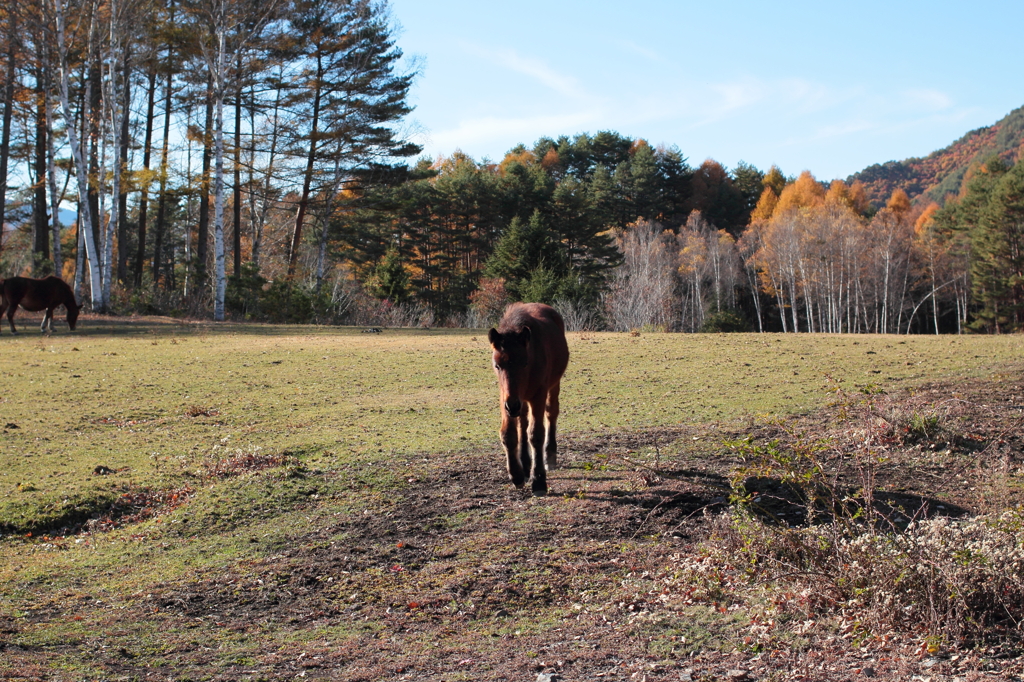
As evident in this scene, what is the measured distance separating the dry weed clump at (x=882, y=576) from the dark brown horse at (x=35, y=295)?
23.4 meters

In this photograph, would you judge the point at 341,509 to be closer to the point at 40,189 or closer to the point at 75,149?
the point at 75,149

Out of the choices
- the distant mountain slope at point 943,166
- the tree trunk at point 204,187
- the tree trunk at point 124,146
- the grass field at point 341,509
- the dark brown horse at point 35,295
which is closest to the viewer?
the grass field at point 341,509

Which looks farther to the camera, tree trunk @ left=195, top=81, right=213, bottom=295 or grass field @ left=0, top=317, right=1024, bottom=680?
tree trunk @ left=195, top=81, right=213, bottom=295

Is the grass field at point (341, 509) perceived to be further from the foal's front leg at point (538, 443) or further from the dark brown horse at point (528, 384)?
the dark brown horse at point (528, 384)

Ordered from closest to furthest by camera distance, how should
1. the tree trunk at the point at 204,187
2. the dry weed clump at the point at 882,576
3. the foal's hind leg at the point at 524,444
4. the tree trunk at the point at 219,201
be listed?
the dry weed clump at the point at 882,576, the foal's hind leg at the point at 524,444, the tree trunk at the point at 219,201, the tree trunk at the point at 204,187

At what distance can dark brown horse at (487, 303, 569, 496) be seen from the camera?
755 centimetres

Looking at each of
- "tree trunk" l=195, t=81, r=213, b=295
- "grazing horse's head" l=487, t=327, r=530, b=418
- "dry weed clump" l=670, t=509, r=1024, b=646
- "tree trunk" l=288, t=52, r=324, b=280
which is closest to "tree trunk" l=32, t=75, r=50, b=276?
"tree trunk" l=195, t=81, r=213, b=295

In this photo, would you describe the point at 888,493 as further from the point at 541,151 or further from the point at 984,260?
the point at 541,151

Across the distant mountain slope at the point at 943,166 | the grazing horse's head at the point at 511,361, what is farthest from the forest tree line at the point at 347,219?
the distant mountain slope at the point at 943,166

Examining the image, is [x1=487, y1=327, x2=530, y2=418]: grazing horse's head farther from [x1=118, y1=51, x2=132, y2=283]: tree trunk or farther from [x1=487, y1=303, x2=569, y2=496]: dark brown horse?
[x1=118, y1=51, x2=132, y2=283]: tree trunk

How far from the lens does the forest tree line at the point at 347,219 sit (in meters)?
32.6

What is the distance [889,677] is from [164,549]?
6.06 m

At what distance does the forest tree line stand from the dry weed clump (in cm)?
2709

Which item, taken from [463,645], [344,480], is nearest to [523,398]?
[344,480]
